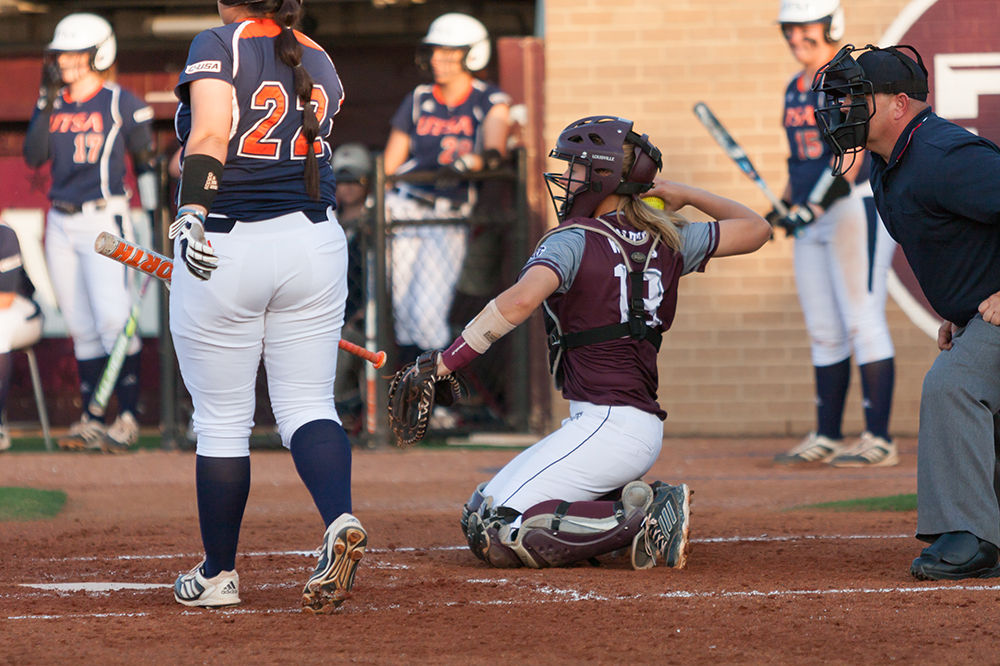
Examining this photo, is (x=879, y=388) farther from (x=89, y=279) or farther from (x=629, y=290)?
(x=89, y=279)

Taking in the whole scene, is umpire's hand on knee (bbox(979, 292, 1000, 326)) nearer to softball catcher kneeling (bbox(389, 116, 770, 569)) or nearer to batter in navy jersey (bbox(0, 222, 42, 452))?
softball catcher kneeling (bbox(389, 116, 770, 569))

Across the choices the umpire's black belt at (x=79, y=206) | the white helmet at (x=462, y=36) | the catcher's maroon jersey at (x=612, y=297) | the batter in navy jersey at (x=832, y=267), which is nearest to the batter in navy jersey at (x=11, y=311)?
the umpire's black belt at (x=79, y=206)

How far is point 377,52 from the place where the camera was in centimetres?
1214

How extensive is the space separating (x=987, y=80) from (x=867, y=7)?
1069 mm

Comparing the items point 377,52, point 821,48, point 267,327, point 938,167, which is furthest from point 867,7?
point 267,327

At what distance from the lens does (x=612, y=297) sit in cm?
504

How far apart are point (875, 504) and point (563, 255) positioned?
2.78 meters

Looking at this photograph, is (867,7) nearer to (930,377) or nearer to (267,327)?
(930,377)

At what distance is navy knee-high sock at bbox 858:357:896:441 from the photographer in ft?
28.2

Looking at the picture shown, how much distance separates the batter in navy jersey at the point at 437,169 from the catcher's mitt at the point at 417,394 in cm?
538

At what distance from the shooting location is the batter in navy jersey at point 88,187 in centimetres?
1002

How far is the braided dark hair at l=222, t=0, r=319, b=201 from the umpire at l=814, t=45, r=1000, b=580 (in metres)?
1.85

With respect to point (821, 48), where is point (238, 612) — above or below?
below

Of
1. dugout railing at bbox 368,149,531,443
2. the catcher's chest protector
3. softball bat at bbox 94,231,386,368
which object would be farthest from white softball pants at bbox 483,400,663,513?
dugout railing at bbox 368,149,531,443
